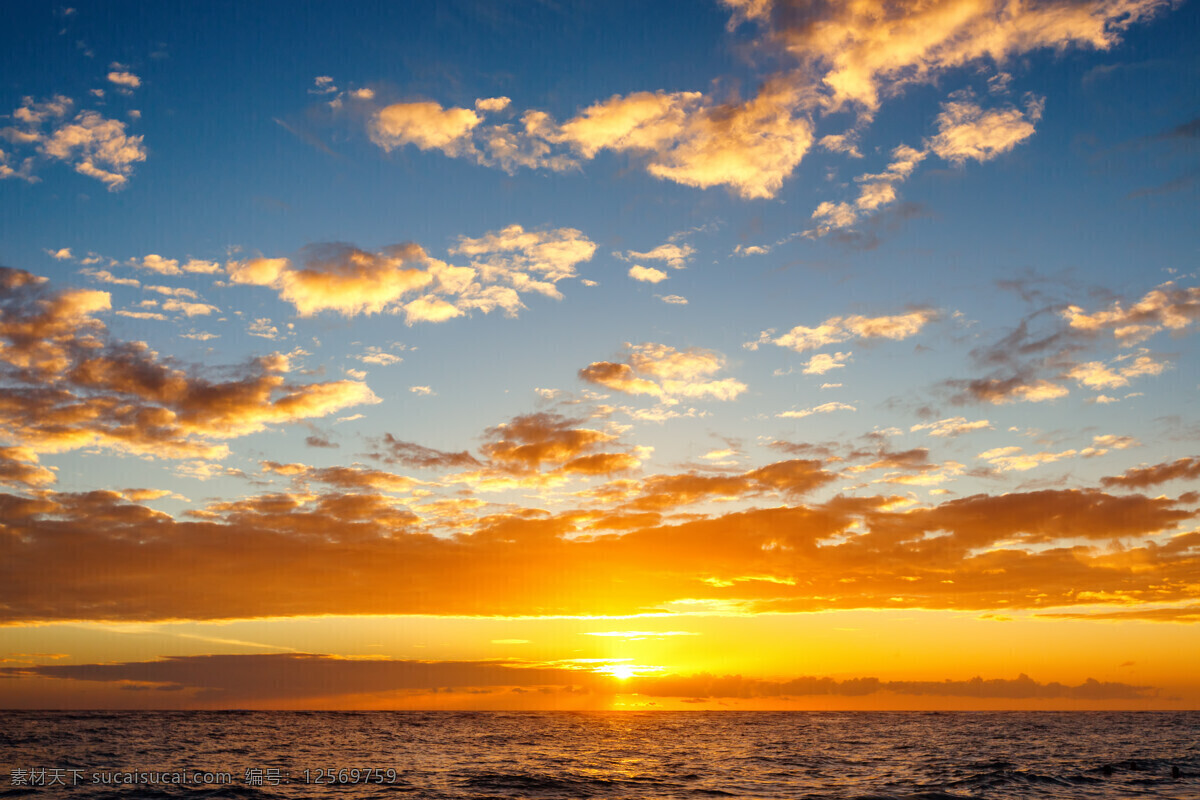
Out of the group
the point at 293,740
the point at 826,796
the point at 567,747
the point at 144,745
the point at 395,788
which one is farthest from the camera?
the point at 293,740

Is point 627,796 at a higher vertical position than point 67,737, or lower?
higher

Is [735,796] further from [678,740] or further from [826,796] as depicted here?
[678,740]

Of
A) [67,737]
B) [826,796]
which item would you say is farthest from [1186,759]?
[67,737]

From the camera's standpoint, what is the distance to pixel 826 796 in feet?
163

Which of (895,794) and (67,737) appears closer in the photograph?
(895,794)

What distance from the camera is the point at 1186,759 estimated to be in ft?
253

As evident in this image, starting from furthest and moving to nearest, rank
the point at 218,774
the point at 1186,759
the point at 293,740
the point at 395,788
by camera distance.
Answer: the point at 293,740 < the point at 1186,759 < the point at 218,774 < the point at 395,788

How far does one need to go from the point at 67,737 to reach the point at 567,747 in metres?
72.0

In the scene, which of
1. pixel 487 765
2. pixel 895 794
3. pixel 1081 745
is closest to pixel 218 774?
pixel 487 765

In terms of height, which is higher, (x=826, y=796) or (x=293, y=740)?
(x=826, y=796)

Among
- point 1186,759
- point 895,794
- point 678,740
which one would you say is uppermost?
point 895,794

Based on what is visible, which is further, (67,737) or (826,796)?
(67,737)

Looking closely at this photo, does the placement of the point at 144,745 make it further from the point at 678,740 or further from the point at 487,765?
the point at 678,740

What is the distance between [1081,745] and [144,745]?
124992 millimetres
